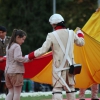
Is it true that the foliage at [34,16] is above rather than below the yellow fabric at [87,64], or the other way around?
above

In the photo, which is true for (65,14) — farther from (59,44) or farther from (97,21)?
(59,44)

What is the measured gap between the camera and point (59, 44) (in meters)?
13.1

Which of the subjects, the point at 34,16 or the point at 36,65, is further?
the point at 34,16

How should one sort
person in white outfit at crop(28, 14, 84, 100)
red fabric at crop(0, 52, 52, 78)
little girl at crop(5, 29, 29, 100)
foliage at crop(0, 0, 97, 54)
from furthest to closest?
foliage at crop(0, 0, 97, 54)
red fabric at crop(0, 52, 52, 78)
little girl at crop(5, 29, 29, 100)
person in white outfit at crop(28, 14, 84, 100)

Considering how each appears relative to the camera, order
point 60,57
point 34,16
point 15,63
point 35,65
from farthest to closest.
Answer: point 34,16 < point 35,65 < point 15,63 < point 60,57

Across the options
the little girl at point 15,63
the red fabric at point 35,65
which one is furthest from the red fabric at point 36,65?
the little girl at point 15,63

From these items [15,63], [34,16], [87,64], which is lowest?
[15,63]

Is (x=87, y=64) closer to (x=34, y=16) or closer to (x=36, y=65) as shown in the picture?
(x=36, y=65)

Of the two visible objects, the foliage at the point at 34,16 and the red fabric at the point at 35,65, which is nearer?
the red fabric at the point at 35,65

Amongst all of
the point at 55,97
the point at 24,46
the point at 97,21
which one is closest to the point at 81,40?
the point at 55,97

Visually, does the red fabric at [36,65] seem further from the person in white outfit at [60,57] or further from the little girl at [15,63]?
the person in white outfit at [60,57]

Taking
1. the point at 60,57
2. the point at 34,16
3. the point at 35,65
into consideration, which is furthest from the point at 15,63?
the point at 34,16

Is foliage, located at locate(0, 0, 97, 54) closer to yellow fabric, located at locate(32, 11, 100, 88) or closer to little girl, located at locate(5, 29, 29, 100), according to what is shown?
yellow fabric, located at locate(32, 11, 100, 88)

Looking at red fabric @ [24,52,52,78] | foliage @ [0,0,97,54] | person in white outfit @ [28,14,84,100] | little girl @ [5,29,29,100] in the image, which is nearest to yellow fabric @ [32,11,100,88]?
red fabric @ [24,52,52,78]
